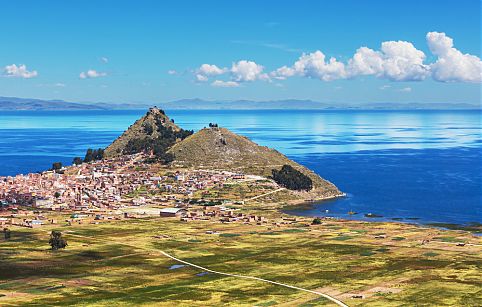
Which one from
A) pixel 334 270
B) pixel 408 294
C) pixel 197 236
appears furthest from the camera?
pixel 197 236

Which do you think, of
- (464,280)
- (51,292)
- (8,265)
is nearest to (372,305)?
(464,280)

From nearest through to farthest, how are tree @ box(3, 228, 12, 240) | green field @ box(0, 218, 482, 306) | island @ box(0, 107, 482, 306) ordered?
green field @ box(0, 218, 482, 306) < island @ box(0, 107, 482, 306) < tree @ box(3, 228, 12, 240)

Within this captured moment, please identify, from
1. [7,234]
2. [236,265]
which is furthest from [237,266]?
[7,234]

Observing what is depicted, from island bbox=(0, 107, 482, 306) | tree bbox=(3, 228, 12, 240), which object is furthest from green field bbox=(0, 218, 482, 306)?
tree bbox=(3, 228, 12, 240)

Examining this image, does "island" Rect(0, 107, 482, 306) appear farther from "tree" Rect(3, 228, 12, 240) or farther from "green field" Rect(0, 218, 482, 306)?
"tree" Rect(3, 228, 12, 240)

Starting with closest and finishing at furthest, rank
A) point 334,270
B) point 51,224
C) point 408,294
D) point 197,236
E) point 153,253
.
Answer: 1. point 408,294
2. point 334,270
3. point 153,253
4. point 197,236
5. point 51,224

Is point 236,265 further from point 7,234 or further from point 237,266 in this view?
point 7,234

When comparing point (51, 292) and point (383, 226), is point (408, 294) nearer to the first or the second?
point (51, 292)

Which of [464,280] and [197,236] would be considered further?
[197,236]
